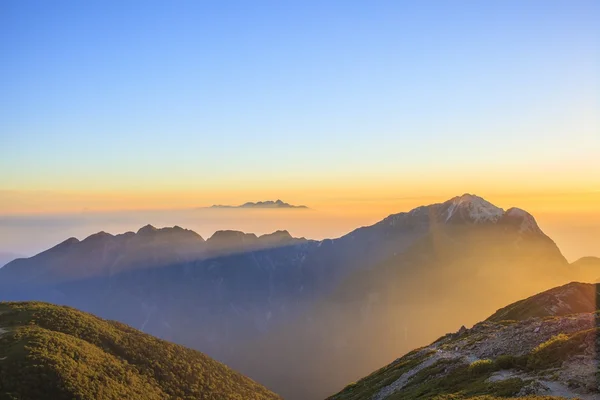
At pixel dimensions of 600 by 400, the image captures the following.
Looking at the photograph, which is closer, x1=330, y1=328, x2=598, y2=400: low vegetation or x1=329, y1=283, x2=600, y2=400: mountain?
x1=329, y1=283, x2=600, y2=400: mountain

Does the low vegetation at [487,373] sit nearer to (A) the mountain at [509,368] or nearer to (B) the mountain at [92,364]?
(A) the mountain at [509,368]

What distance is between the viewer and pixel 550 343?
48.6 metres

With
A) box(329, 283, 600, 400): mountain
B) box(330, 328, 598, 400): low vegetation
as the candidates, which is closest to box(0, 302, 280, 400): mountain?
box(329, 283, 600, 400): mountain

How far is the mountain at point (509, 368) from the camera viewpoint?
4031 cm

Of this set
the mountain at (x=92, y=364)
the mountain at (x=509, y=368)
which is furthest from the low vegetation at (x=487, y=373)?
the mountain at (x=92, y=364)

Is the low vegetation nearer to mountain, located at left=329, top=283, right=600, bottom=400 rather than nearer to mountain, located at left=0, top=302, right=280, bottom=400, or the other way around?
mountain, located at left=329, top=283, right=600, bottom=400

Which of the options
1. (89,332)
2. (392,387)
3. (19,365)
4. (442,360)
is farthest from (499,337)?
(89,332)

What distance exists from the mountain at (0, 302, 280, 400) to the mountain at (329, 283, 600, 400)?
33662 mm

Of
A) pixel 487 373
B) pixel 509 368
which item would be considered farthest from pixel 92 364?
pixel 509 368

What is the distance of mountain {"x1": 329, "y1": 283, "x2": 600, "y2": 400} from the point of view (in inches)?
1587

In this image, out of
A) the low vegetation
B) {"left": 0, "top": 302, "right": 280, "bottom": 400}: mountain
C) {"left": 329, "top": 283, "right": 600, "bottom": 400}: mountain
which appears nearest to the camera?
{"left": 329, "top": 283, "right": 600, "bottom": 400}: mountain

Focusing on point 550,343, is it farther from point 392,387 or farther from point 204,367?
point 204,367

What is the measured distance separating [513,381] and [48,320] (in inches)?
3412

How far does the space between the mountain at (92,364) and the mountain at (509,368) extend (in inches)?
1325
